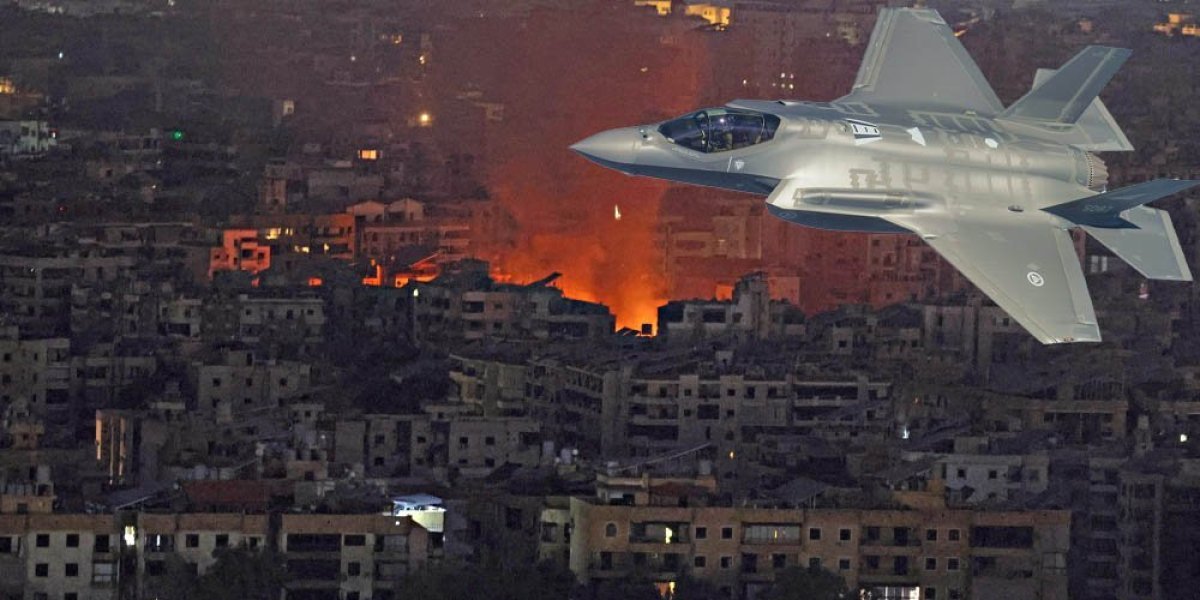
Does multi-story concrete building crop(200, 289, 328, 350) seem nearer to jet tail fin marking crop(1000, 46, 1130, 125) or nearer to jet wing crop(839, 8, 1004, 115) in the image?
jet wing crop(839, 8, 1004, 115)

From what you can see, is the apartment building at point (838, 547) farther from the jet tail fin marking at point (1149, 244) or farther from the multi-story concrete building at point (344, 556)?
the jet tail fin marking at point (1149, 244)

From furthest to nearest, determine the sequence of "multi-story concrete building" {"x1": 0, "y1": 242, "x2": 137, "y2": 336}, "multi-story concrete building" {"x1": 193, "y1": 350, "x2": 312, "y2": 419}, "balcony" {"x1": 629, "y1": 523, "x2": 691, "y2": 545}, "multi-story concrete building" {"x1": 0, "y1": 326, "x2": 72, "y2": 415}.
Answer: "multi-story concrete building" {"x1": 0, "y1": 242, "x2": 137, "y2": 336}, "multi-story concrete building" {"x1": 0, "y1": 326, "x2": 72, "y2": 415}, "multi-story concrete building" {"x1": 193, "y1": 350, "x2": 312, "y2": 419}, "balcony" {"x1": 629, "y1": 523, "x2": 691, "y2": 545}

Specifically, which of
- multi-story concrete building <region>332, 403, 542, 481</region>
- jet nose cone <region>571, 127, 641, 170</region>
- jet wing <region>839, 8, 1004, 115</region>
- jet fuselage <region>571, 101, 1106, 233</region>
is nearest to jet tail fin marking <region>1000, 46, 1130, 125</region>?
jet fuselage <region>571, 101, 1106, 233</region>

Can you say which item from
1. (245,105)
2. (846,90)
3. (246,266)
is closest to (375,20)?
(245,105)

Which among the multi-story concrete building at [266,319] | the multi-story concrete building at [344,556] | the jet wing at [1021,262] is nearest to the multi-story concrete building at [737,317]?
the multi-story concrete building at [266,319]

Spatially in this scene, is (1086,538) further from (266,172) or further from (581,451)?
(266,172)

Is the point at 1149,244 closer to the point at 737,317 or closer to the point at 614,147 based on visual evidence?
the point at 614,147
